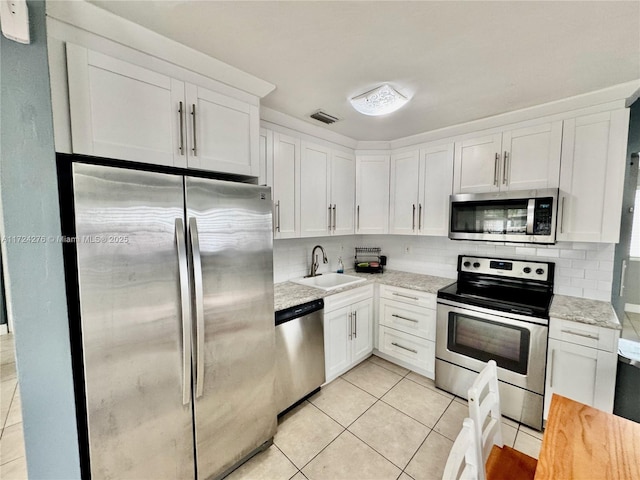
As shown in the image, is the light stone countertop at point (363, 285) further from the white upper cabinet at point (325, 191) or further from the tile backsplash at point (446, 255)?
the white upper cabinet at point (325, 191)

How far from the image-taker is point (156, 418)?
1.28 meters

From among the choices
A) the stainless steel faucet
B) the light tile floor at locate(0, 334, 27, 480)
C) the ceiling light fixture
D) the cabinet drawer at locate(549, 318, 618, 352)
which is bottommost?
the light tile floor at locate(0, 334, 27, 480)

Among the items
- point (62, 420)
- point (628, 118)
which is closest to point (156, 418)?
point (62, 420)

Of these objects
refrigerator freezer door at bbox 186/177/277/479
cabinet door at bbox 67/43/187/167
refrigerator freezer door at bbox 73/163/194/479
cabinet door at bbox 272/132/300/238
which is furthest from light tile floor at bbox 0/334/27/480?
cabinet door at bbox 272/132/300/238

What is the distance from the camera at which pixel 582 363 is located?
1.75m

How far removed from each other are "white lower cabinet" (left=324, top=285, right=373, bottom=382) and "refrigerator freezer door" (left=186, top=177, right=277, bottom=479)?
75 centimetres

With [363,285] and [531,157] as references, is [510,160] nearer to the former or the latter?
[531,157]

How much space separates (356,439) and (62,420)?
170 cm

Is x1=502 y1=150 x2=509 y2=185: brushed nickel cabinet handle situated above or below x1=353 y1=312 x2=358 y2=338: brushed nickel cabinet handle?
above

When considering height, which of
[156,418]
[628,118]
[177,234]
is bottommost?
[156,418]

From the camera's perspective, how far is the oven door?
75.0 inches

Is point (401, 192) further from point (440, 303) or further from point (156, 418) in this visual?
point (156, 418)

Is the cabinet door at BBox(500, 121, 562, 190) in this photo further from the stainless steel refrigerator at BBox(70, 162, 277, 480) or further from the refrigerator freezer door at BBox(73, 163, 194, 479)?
the refrigerator freezer door at BBox(73, 163, 194, 479)

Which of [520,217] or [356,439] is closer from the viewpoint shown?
[356,439]
